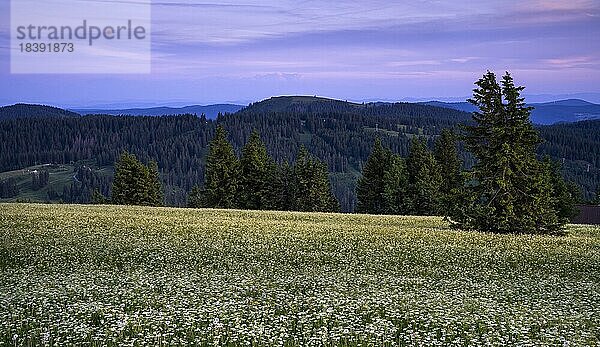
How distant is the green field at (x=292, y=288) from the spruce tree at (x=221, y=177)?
4589 centimetres

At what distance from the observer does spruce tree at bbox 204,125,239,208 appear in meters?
82.8

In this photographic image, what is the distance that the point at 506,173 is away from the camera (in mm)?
39125

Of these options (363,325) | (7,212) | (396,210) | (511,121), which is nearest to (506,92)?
(511,121)

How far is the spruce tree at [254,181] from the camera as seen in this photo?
3297 inches

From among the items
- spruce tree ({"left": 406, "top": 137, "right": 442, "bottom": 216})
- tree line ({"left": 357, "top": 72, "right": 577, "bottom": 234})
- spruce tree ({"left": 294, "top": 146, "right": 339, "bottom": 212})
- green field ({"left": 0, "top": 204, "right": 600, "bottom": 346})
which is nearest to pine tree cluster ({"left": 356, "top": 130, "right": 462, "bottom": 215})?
spruce tree ({"left": 406, "top": 137, "right": 442, "bottom": 216})

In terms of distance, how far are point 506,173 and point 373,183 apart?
4823 centimetres

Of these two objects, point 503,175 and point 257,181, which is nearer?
point 503,175

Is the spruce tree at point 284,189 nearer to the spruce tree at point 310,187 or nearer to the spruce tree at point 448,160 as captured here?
the spruce tree at point 310,187

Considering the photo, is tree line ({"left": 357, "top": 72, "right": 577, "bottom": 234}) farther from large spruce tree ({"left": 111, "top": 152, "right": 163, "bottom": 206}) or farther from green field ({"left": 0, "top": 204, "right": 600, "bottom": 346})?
large spruce tree ({"left": 111, "top": 152, "right": 163, "bottom": 206})

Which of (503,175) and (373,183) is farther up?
(503,175)

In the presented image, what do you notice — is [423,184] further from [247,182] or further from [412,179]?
[247,182]

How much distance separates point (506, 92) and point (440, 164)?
47.6 meters

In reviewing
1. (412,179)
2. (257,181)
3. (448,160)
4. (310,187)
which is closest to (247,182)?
(257,181)

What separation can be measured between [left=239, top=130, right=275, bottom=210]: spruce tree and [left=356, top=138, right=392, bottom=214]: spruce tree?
45.4 feet
